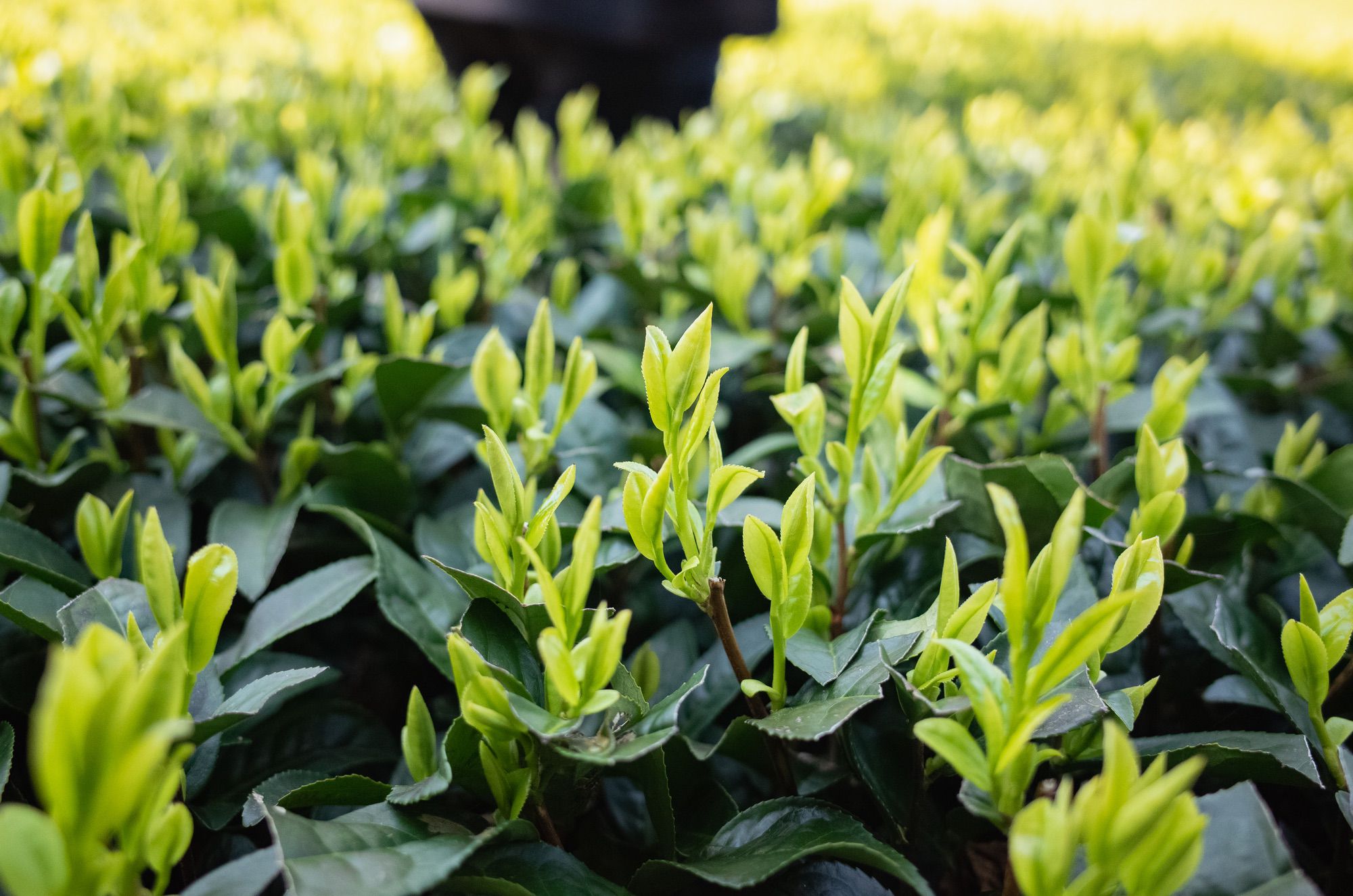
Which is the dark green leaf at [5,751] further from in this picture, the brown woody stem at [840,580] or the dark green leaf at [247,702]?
the brown woody stem at [840,580]

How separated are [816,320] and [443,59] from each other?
3.44 meters

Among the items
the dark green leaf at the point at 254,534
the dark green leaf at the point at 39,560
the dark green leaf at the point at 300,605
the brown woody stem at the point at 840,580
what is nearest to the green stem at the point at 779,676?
the brown woody stem at the point at 840,580

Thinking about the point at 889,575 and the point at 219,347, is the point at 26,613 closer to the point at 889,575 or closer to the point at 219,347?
the point at 219,347

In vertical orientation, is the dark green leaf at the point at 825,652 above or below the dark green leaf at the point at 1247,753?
above

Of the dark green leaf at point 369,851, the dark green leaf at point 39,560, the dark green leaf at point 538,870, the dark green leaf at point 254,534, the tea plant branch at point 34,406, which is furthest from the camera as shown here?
the tea plant branch at point 34,406

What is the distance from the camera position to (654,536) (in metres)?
0.82

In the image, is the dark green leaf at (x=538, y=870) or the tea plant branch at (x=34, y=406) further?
the tea plant branch at (x=34, y=406)

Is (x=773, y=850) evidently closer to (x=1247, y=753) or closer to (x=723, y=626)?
(x=723, y=626)

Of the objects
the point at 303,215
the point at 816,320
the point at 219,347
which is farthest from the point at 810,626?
the point at 303,215

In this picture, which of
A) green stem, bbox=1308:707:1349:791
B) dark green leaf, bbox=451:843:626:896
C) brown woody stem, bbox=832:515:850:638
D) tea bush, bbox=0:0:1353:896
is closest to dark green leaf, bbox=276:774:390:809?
tea bush, bbox=0:0:1353:896

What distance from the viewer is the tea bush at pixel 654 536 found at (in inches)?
28.8

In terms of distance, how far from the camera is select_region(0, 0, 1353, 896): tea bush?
0.73 m

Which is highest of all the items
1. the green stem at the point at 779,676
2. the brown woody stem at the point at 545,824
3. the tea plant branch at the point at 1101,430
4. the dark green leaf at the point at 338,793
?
the tea plant branch at the point at 1101,430

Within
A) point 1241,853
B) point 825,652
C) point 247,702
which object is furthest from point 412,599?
point 1241,853
